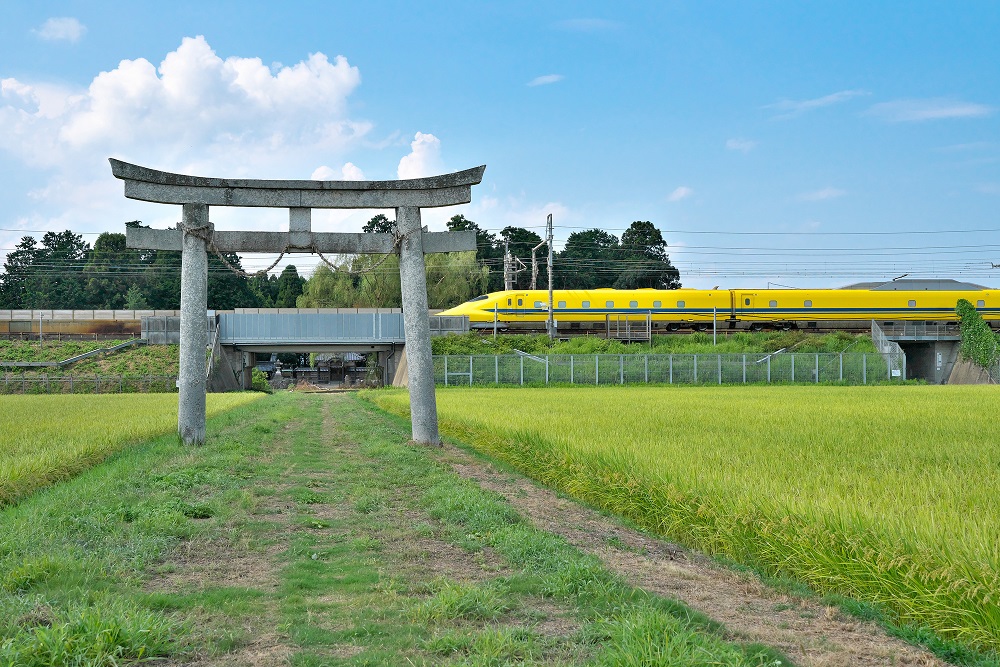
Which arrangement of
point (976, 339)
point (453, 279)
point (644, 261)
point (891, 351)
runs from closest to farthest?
point (891, 351) → point (976, 339) → point (453, 279) → point (644, 261)

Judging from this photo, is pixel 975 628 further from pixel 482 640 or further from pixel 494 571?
pixel 494 571

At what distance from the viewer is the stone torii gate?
14.7 meters

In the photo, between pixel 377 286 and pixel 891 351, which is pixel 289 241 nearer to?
pixel 891 351

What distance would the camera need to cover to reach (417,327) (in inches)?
582

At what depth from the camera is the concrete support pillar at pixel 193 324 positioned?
48.0 ft

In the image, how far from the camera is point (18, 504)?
8.29 m

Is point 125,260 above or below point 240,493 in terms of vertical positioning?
above

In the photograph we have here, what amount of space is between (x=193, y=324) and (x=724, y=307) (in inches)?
1664

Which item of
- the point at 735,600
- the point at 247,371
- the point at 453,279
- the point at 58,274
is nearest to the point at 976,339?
the point at 453,279

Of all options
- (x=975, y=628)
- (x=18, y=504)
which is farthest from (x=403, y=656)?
(x=18, y=504)

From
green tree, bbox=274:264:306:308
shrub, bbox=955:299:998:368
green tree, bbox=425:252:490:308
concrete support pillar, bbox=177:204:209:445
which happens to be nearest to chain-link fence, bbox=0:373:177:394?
green tree, bbox=425:252:490:308

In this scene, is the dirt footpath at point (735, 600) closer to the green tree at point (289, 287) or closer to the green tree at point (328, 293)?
the green tree at point (328, 293)

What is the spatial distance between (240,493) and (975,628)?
7392 mm

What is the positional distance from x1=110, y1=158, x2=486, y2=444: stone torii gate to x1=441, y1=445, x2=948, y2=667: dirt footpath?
6.91 meters
